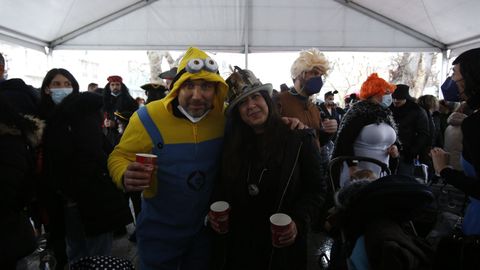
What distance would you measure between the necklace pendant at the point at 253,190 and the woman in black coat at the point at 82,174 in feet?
4.20

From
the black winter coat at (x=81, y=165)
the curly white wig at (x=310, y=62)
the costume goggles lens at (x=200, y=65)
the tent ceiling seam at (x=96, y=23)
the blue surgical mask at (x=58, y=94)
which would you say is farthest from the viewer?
the tent ceiling seam at (x=96, y=23)

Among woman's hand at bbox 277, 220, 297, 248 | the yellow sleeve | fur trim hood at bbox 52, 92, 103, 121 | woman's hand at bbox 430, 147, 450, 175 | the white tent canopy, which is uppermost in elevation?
the white tent canopy

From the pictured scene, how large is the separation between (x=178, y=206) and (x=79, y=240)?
1277mm

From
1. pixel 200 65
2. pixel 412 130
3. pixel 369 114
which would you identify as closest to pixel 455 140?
pixel 412 130

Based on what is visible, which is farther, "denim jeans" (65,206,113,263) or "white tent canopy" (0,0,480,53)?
"white tent canopy" (0,0,480,53)

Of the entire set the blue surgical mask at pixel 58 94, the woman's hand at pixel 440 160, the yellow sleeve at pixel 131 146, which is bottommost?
the woman's hand at pixel 440 160

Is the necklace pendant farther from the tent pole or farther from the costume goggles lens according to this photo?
the tent pole

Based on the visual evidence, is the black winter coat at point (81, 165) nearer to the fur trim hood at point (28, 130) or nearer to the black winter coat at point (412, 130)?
the fur trim hood at point (28, 130)

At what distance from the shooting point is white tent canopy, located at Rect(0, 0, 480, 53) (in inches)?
334

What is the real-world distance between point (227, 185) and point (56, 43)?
9.08 metres

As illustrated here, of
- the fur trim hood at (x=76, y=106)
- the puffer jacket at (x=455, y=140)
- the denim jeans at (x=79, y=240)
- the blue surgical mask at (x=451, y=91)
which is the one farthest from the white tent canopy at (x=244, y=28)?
the denim jeans at (x=79, y=240)

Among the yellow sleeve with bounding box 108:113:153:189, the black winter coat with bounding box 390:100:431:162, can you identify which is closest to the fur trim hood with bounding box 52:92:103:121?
the yellow sleeve with bounding box 108:113:153:189

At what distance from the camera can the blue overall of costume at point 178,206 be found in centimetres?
180

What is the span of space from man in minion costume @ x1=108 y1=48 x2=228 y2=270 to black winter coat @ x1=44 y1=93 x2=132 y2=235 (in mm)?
618
